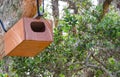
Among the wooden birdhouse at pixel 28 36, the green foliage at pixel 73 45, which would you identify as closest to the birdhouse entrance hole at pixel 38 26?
the wooden birdhouse at pixel 28 36

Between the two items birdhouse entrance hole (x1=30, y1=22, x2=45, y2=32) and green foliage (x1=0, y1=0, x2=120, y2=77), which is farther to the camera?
green foliage (x1=0, y1=0, x2=120, y2=77)

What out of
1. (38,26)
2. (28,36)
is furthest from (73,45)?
(28,36)

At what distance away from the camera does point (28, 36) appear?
1.38 m

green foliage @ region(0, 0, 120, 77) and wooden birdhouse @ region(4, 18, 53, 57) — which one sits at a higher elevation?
wooden birdhouse @ region(4, 18, 53, 57)

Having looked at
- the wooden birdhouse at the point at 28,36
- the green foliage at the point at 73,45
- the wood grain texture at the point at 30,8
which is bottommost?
the green foliage at the point at 73,45

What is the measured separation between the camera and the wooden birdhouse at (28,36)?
1.39 metres

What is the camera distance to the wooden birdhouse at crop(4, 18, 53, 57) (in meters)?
1.39

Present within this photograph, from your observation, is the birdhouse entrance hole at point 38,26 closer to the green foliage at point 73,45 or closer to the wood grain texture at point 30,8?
the wood grain texture at point 30,8

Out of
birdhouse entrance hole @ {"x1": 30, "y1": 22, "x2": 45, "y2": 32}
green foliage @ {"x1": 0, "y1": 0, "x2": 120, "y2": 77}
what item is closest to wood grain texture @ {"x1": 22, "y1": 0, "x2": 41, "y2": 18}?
birdhouse entrance hole @ {"x1": 30, "y1": 22, "x2": 45, "y2": 32}

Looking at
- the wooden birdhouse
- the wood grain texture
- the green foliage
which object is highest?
the wood grain texture

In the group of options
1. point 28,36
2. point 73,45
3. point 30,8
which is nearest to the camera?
point 28,36

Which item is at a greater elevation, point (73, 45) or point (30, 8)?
point (30, 8)

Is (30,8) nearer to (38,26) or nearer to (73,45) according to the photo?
(38,26)

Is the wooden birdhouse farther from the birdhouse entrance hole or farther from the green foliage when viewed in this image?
the green foliage
